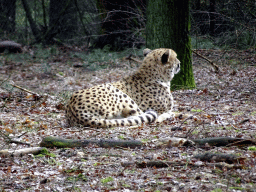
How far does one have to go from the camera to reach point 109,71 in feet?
40.4

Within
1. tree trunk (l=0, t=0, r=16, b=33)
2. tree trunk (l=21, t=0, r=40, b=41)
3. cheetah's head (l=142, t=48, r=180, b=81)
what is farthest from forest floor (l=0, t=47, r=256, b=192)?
tree trunk (l=21, t=0, r=40, b=41)

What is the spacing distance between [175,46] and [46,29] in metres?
11.0

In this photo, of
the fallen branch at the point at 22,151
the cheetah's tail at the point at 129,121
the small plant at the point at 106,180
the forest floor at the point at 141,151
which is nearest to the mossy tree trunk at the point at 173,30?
the forest floor at the point at 141,151

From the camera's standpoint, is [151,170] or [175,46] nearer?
[151,170]

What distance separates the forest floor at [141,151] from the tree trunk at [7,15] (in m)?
9.06

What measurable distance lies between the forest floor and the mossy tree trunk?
49 cm

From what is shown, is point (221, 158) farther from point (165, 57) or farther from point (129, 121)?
point (165, 57)

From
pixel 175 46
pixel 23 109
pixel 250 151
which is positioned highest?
pixel 175 46

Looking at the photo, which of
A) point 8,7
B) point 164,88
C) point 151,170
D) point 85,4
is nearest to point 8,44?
Answer: point 8,7

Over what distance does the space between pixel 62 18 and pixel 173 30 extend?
33.7 ft

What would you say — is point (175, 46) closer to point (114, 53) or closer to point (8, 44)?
point (114, 53)

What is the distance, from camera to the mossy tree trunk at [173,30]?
8023 millimetres

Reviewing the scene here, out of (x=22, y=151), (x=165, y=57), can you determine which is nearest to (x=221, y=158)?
(x=22, y=151)

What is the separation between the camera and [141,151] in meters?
4.09
